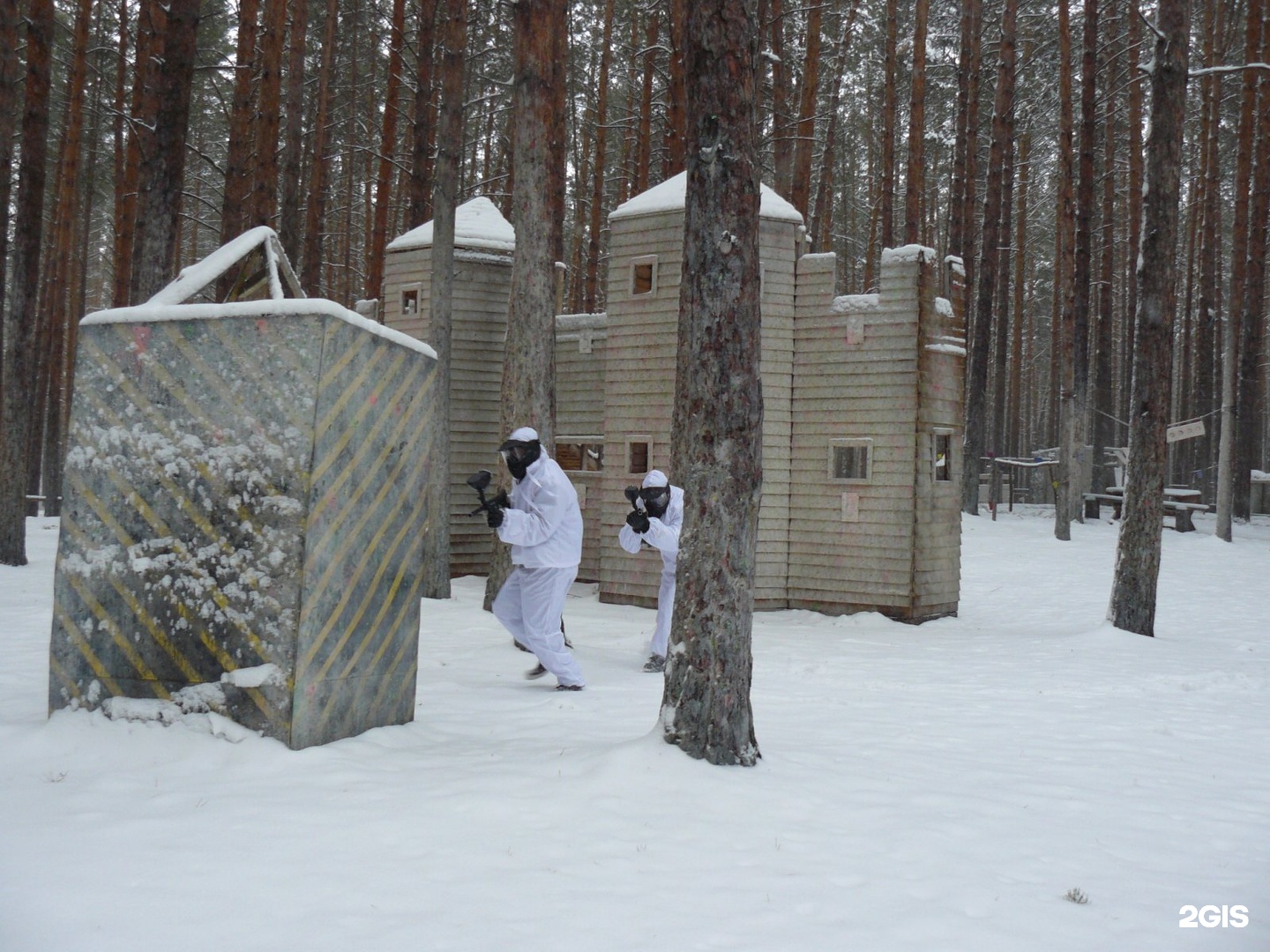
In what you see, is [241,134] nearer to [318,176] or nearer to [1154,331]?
[318,176]

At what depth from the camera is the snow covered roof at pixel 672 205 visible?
14391mm

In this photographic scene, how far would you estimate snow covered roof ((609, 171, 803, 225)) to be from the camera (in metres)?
14.4

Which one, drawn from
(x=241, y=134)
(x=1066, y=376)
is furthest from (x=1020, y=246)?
(x=241, y=134)

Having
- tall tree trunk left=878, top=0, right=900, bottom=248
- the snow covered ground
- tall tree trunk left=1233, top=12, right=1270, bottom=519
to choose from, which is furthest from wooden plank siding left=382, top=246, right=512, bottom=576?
tall tree trunk left=1233, top=12, right=1270, bottom=519

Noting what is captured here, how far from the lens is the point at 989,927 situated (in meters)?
3.51

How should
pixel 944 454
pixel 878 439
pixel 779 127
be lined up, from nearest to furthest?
pixel 878 439 < pixel 944 454 < pixel 779 127

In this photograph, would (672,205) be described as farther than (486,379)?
No

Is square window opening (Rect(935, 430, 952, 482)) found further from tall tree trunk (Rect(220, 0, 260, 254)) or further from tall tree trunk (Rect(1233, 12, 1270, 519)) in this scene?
tall tree trunk (Rect(1233, 12, 1270, 519))

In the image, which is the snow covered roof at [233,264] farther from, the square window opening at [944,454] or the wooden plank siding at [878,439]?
the square window opening at [944,454]

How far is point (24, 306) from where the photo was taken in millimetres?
14453

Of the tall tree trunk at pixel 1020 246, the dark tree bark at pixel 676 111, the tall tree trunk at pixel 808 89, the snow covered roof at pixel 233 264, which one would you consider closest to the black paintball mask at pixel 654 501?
the snow covered roof at pixel 233 264

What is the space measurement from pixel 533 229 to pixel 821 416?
5.29 m

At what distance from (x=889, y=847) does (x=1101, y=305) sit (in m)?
26.4

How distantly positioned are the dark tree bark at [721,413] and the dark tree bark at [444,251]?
8.64 metres
